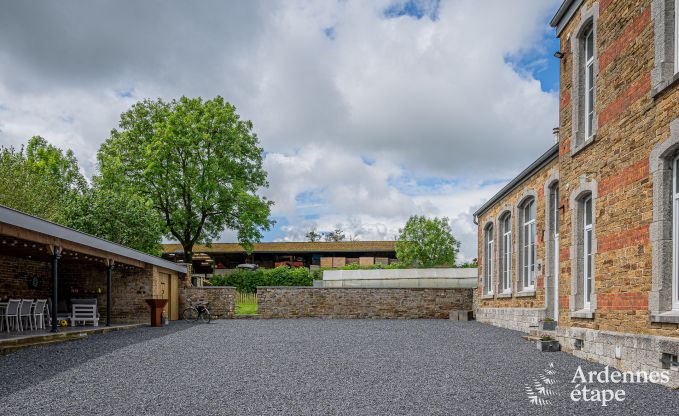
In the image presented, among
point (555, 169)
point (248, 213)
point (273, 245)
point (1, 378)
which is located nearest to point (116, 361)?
point (1, 378)

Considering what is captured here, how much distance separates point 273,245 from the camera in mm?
46375

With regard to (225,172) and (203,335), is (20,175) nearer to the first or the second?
(225,172)

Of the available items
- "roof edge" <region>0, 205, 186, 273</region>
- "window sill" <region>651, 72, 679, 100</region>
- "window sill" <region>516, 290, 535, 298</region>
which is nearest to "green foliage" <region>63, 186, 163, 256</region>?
"roof edge" <region>0, 205, 186, 273</region>

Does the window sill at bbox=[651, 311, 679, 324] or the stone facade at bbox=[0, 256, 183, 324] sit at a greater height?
the window sill at bbox=[651, 311, 679, 324]

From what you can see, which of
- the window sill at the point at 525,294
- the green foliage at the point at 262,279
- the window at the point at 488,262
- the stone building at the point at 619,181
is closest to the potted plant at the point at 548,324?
the stone building at the point at 619,181

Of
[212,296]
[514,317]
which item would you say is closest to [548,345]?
[514,317]

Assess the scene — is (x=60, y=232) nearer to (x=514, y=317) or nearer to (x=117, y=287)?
(x=117, y=287)

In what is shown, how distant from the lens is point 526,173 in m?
15.8

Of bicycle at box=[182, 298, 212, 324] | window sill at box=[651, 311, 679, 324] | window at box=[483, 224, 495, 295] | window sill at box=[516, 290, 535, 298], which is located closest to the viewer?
window sill at box=[651, 311, 679, 324]

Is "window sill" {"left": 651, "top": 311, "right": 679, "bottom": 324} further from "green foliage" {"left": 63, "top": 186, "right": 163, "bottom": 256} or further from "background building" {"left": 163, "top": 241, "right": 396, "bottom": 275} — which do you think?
"background building" {"left": 163, "top": 241, "right": 396, "bottom": 275}

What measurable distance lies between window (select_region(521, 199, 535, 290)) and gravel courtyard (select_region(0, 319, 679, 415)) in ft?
10.4

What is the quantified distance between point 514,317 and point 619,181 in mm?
8635

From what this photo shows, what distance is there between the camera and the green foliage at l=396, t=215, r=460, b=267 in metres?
44.5

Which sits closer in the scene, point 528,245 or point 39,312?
point 39,312
